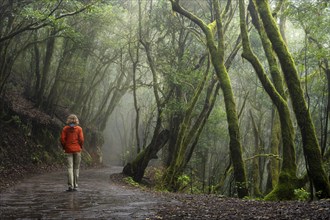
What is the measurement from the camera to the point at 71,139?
35.0 ft

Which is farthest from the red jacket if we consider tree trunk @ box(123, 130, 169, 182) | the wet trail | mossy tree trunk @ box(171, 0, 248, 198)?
tree trunk @ box(123, 130, 169, 182)

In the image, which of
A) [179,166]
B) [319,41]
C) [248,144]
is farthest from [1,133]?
[248,144]

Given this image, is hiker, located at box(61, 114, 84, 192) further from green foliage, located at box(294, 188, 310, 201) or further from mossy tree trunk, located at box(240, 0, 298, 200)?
green foliage, located at box(294, 188, 310, 201)

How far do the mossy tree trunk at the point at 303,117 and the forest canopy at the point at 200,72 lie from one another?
0.09ft

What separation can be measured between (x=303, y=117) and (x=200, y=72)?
920 cm

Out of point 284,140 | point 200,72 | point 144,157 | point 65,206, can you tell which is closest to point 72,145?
point 65,206

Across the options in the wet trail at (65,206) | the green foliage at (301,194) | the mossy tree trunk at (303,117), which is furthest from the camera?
the green foliage at (301,194)

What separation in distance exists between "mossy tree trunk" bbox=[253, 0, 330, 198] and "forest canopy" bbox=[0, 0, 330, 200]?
3 cm

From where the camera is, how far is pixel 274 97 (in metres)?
11.4

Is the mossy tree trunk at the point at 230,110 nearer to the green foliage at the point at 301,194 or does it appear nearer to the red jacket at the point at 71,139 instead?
the green foliage at the point at 301,194

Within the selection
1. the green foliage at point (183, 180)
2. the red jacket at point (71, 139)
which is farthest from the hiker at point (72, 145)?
the green foliage at point (183, 180)

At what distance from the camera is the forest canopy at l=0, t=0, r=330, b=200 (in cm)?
1096

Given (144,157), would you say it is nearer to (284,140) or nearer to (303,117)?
(284,140)

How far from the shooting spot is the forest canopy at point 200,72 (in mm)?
10961
